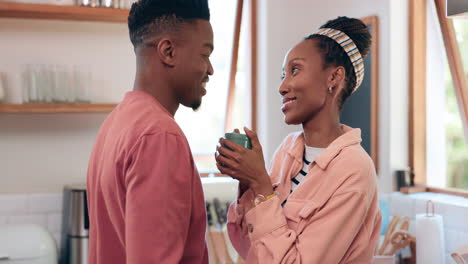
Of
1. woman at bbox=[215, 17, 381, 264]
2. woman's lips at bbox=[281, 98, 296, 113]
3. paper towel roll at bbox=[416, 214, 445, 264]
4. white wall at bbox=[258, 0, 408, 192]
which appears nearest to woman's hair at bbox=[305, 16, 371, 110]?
woman at bbox=[215, 17, 381, 264]

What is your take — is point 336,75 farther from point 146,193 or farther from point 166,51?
point 146,193

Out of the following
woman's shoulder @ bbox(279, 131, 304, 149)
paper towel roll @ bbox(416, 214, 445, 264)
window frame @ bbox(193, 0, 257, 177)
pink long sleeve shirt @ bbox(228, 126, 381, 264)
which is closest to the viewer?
pink long sleeve shirt @ bbox(228, 126, 381, 264)

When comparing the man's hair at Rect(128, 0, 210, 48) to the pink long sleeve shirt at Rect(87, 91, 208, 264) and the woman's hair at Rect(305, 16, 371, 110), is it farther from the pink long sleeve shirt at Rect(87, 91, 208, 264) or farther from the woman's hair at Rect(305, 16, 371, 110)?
the woman's hair at Rect(305, 16, 371, 110)

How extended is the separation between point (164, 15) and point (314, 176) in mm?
560

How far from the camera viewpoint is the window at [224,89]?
3746 mm

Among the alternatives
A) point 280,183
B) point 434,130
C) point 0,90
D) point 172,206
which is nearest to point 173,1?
point 172,206

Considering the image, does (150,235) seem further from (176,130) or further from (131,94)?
(131,94)

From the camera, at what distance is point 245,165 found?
1.29m

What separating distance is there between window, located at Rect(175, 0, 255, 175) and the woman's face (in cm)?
229

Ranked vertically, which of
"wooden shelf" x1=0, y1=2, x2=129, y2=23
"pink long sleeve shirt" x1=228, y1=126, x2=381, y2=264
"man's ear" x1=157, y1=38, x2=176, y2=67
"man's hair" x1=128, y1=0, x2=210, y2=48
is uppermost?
"wooden shelf" x1=0, y1=2, x2=129, y2=23

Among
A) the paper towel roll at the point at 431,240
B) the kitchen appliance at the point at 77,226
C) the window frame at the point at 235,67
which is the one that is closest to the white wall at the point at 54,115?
the kitchen appliance at the point at 77,226

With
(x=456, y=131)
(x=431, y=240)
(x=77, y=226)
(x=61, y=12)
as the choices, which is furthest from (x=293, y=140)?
(x=456, y=131)

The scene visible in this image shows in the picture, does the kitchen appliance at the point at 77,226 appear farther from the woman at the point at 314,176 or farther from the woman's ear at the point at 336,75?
the woman's ear at the point at 336,75

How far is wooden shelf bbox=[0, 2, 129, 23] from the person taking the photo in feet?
8.70
